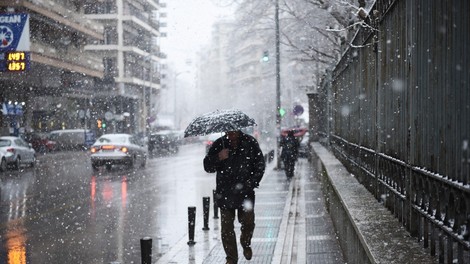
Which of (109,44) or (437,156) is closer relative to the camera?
(437,156)

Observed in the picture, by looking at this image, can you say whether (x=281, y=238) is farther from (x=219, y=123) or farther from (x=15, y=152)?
(x=15, y=152)

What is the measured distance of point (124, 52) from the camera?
69.7 meters

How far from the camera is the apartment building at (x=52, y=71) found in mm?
43438

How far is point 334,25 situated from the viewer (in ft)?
77.3

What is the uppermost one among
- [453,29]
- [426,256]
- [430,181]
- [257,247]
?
[453,29]

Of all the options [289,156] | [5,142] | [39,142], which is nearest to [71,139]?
[39,142]

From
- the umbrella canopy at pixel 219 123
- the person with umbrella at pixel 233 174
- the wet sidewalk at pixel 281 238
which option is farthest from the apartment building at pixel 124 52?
the person with umbrella at pixel 233 174

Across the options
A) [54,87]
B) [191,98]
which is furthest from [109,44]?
Answer: [191,98]

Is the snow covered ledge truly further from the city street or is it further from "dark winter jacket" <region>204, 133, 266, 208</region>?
the city street

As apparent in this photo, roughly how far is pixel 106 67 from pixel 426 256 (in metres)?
67.5

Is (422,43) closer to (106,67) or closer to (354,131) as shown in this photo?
(354,131)

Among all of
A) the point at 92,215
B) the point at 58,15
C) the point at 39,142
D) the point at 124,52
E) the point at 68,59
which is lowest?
the point at 92,215

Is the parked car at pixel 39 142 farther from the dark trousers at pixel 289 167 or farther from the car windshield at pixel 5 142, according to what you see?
the dark trousers at pixel 289 167

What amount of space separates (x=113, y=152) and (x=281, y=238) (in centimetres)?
1947
